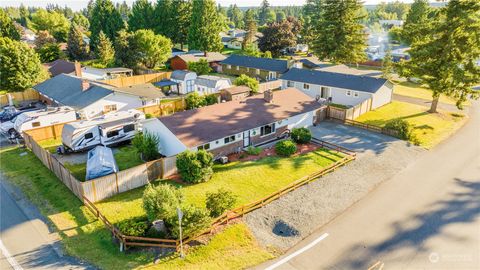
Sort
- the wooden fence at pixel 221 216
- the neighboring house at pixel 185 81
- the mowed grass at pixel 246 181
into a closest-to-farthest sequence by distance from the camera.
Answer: the wooden fence at pixel 221 216
the mowed grass at pixel 246 181
the neighboring house at pixel 185 81

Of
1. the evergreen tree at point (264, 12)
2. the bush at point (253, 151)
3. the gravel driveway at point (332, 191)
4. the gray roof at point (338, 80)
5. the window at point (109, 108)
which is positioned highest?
the evergreen tree at point (264, 12)

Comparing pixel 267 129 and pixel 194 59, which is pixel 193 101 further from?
pixel 194 59

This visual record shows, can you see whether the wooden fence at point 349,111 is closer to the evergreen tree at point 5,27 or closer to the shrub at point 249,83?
the shrub at point 249,83

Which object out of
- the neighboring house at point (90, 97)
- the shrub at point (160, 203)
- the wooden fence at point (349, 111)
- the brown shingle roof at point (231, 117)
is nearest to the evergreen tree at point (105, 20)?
the neighboring house at point (90, 97)

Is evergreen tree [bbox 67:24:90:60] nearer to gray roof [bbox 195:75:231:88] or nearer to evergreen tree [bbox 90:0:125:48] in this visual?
evergreen tree [bbox 90:0:125:48]

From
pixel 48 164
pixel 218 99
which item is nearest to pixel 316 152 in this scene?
pixel 218 99

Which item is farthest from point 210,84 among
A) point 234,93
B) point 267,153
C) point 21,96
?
point 21,96
